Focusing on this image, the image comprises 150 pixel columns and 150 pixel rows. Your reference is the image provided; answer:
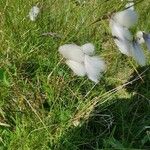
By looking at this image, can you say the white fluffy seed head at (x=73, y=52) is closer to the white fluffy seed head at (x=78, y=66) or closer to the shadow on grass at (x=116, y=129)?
the white fluffy seed head at (x=78, y=66)

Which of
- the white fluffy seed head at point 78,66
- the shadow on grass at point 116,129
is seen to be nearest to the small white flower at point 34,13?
the shadow on grass at point 116,129

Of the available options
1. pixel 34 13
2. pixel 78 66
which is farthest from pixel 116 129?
pixel 78 66

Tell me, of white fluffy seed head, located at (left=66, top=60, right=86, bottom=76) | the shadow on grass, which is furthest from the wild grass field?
white fluffy seed head, located at (left=66, top=60, right=86, bottom=76)

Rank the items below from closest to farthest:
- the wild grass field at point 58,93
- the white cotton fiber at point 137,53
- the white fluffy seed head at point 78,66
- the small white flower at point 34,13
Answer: the white cotton fiber at point 137,53, the white fluffy seed head at point 78,66, the wild grass field at point 58,93, the small white flower at point 34,13

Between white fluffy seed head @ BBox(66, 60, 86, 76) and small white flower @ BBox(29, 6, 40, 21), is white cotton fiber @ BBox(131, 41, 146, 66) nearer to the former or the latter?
white fluffy seed head @ BBox(66, 60, 86, 76)

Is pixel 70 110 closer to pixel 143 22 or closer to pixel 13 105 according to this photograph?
pixel 13 105

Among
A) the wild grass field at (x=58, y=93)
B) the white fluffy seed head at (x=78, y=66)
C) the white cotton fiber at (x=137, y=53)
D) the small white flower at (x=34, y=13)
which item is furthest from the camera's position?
the small white flower at (x=34, y=13)

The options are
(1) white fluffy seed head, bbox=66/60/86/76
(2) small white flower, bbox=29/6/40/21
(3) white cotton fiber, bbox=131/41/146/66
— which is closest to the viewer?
(3) white cotton fiber, bbox=131/41/146/66

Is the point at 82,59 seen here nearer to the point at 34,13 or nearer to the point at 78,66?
the point at 78,66
